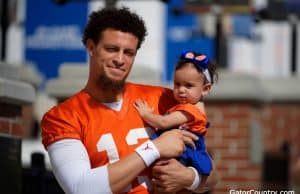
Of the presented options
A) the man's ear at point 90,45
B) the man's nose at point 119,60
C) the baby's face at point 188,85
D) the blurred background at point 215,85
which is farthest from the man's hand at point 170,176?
the blurred background at point 215,85

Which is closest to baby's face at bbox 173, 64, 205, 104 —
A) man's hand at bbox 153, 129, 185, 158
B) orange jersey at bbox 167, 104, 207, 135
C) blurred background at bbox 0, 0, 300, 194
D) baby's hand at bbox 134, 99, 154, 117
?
orange jersey at bbox 167, 104, 207, 135

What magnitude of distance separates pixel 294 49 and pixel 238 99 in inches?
294

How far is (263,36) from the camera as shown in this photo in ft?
75.3

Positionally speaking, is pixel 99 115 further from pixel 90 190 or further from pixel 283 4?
pixel 283 4

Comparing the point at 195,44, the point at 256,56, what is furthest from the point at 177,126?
the point at 256,56

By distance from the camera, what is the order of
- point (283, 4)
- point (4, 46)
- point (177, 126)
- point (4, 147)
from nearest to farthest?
point (177, 126) < point (4, 147) < point (4, 46) < point (283, 4)

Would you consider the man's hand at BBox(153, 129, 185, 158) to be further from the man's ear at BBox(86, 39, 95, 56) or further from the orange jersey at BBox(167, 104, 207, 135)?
the man's ear at BBox(86, 39, 95, 56)

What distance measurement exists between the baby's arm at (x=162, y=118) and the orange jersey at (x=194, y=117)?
2cm

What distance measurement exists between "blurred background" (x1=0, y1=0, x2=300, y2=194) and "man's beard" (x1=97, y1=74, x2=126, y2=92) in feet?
3.77

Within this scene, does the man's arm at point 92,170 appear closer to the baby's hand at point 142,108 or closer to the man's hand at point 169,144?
the man's hand at point 169,144

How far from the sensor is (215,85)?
9547 millimetres

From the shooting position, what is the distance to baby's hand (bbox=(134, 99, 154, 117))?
169 inches

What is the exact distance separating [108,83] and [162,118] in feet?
0.93

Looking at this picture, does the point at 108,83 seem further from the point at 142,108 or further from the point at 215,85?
the point at 215,85
